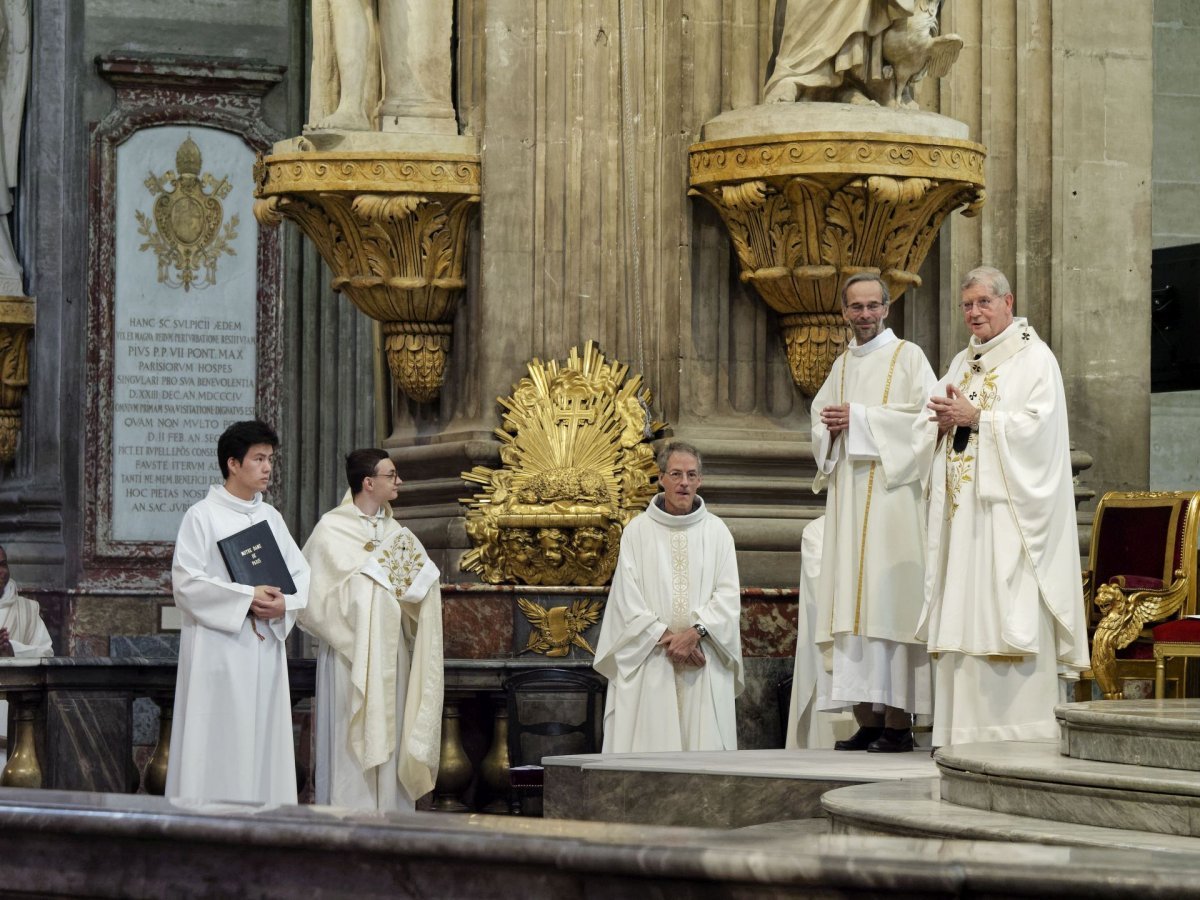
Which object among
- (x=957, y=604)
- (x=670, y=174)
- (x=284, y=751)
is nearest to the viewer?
(x=957, y=604)

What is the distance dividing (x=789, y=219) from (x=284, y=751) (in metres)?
2.72

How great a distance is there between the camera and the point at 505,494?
901 centimetres

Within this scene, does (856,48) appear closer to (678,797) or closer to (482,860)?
(678,797)

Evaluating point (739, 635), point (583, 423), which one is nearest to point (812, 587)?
point (739, 635)

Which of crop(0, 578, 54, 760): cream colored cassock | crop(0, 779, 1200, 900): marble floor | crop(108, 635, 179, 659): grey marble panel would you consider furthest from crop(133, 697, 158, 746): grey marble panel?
crop(0, 779, 1200, 900): marble floor

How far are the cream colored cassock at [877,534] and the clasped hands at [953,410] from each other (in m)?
0.23

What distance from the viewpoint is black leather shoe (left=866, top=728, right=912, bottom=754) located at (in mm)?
7688

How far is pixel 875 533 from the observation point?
7.87 meters

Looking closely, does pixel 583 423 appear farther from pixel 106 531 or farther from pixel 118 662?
pixel 106 531

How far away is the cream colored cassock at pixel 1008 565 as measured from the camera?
7.23 m

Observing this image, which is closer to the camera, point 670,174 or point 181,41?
point 670,174

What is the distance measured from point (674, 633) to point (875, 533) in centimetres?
87

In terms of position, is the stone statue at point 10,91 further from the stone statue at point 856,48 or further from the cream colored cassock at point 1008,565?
the cream colored cassock at point 1008,565

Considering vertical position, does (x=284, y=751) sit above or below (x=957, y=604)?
below
